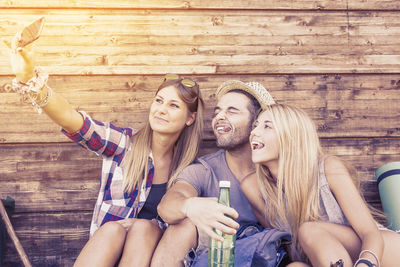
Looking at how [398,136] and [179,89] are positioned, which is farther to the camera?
[398,136]

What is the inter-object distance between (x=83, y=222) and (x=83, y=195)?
0.51 ft

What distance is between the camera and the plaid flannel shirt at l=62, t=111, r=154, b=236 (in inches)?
81.6

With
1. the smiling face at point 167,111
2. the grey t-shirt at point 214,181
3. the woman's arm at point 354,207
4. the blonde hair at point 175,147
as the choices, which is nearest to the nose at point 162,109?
the smiling face at point 167,111

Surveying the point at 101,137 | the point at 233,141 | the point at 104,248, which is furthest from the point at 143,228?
the point at 233,141

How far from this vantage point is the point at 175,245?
1700mm

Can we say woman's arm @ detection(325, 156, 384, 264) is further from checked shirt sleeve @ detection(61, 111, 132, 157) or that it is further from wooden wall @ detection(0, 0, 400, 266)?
checked shirt sleeve @ detection(61, 111, 132, 157)

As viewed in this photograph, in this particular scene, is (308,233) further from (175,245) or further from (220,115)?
(220,115)

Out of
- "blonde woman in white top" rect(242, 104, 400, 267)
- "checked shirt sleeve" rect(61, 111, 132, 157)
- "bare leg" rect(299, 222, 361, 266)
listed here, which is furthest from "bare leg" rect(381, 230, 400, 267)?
"checked shirt sleeve" rect(61, 111, 132, 157)

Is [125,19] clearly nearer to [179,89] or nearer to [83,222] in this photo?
[179,89]

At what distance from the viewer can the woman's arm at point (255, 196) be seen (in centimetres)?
200

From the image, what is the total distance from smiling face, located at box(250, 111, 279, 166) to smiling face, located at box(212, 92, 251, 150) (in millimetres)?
170

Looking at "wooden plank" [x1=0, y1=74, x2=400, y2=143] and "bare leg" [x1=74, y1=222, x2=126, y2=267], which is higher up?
"wooden plank" [x1=0, y1=74, x2=400, y2=143]

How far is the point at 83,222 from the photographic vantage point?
2338 mm

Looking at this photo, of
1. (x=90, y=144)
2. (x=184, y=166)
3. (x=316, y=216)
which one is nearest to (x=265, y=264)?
(x=316, y=216)
